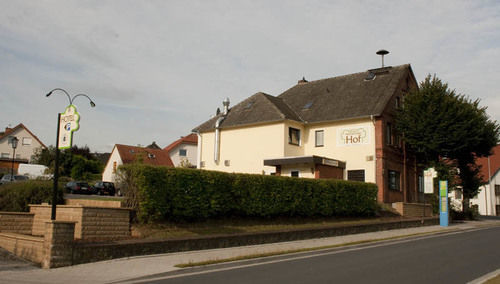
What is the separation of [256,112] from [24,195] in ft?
69.2

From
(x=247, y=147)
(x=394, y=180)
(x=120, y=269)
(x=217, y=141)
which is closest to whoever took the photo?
(x=120, y=269)

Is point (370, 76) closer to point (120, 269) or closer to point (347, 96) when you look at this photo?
point (347, 96)

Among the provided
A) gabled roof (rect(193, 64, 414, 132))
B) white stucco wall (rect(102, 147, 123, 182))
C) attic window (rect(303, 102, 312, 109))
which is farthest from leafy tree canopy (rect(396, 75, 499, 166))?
white stucco wall (rect(102, 147, 123, 182))

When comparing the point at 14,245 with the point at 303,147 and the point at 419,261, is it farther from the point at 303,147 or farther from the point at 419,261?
the point at 303,147

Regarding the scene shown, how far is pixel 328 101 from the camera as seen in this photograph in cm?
3556

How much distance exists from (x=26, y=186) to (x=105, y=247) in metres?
7.50

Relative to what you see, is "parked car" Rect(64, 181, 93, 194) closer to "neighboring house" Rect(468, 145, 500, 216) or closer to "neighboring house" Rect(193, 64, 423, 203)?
Answer: "neighboring house" Rect(193, 64, 423, 203)

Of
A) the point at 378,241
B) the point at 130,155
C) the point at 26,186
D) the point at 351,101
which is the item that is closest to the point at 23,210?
the point at 26,186

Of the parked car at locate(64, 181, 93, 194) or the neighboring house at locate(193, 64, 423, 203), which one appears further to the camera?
the parked car at locate(64, 181, 93, 194)

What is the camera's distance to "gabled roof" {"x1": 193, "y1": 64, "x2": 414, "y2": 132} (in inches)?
1293

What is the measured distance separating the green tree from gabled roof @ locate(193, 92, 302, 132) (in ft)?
27.6

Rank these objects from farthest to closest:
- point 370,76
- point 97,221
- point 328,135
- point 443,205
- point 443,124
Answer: point 370,76 < point 328,135 < point 443,124 < point 443,205 < point 97,221

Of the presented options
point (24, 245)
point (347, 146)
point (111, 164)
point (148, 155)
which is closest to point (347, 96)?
point (347, 146)

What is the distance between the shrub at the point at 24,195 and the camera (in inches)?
658
